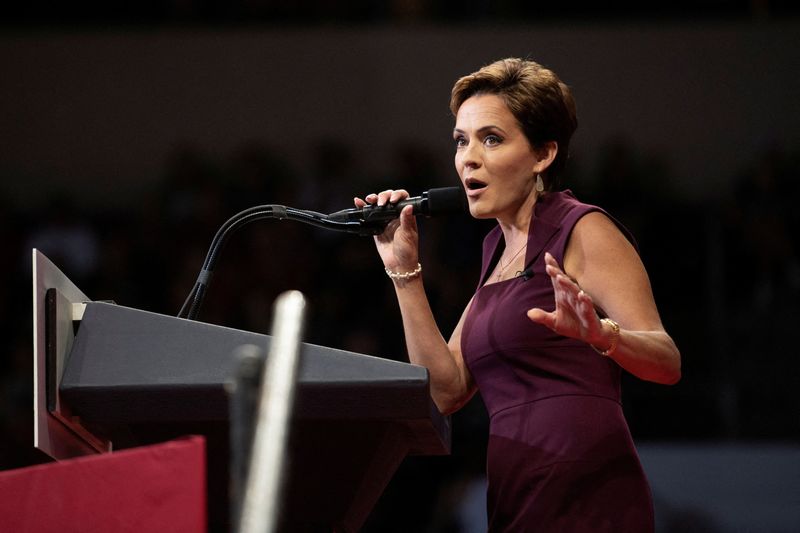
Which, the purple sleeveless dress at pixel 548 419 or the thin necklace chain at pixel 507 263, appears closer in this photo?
the purple sleeveless dress at pixel 548 419

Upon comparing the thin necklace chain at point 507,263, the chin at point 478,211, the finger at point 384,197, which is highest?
the finger at point 384,197

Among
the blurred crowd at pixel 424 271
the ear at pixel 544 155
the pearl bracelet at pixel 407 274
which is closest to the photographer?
the pearl bracelet at pixel 407 274

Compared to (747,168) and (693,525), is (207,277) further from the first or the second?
(747,168)

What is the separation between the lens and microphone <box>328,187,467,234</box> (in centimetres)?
200

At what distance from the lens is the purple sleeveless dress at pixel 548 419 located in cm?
197

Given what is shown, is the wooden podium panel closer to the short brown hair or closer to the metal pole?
the metal pole

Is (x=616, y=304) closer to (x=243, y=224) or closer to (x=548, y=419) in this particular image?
(x=548, y=419)

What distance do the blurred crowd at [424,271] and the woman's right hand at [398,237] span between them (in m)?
2.31

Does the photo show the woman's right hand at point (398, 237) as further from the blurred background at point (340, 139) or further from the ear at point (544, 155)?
the blurred background at point (340, 139)

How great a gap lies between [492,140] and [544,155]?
4.8 inches

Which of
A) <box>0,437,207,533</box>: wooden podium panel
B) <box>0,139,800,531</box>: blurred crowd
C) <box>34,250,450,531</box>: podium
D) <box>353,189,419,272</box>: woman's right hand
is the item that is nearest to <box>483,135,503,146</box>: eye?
<box>353,189,419,272</box>: woman's right hand

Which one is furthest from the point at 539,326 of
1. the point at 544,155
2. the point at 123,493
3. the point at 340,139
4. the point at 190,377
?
the point at 340,139

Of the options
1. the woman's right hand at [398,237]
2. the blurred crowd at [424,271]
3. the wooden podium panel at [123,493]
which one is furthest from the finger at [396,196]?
the blurred crowd at [424,271]

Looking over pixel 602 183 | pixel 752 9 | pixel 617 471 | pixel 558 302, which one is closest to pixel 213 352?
pixel 558 302
